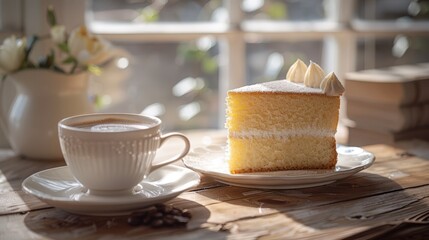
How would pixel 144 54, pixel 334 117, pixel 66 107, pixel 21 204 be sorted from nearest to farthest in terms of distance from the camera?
pixel 21 204
pixel 334 117
pixel 66 107
pixel 144 54

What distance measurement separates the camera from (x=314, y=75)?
1.12 metres

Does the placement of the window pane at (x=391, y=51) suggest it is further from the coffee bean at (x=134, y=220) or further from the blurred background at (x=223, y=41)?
the coffee bean at (x=134, y=220)

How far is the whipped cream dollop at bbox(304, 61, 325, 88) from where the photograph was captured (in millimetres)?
1122

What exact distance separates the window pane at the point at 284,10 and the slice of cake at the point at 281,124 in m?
0.87

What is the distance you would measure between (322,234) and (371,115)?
751 mm

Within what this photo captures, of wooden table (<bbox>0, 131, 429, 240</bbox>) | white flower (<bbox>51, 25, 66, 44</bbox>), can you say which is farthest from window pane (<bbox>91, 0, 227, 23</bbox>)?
wooden table (<bbox>0, 131, 429, 240</bbox>)

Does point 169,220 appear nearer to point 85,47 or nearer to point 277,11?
point 85,47

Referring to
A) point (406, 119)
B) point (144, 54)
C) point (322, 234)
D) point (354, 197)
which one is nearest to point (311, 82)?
point (354, 197)

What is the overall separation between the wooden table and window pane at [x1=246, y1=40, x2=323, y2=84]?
2.73 ft

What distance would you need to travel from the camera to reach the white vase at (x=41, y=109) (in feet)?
4.25

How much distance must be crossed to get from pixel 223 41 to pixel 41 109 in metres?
0.72

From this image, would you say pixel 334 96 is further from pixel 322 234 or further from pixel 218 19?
pixel 218 19

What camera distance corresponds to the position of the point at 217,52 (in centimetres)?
194

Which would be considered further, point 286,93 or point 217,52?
point 217,52
